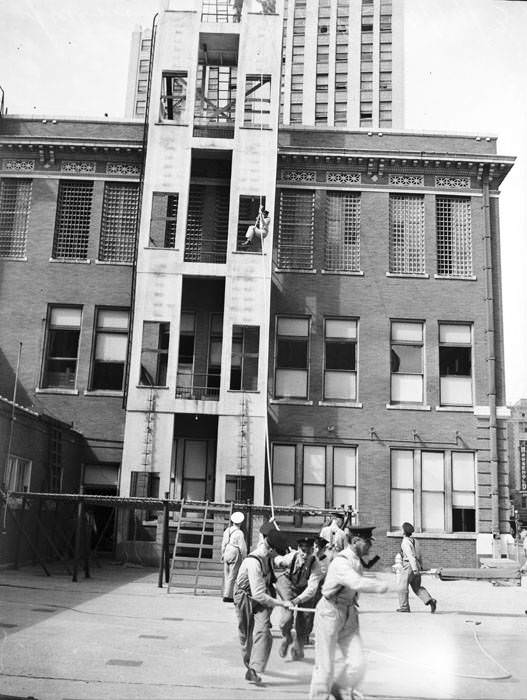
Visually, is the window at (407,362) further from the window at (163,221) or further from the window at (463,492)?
the window at (163,221)

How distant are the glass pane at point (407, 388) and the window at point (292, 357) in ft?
10.8

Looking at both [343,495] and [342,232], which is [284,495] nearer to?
[343,495]

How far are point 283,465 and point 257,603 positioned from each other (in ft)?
60.5

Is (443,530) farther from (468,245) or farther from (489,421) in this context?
(468,245)

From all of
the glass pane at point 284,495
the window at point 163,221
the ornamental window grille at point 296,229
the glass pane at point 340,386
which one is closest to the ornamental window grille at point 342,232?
the ornamental window grille at point 296,229

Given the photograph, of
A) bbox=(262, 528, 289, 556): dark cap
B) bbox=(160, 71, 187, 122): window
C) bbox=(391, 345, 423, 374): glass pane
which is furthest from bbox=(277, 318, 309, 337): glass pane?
bbox=(262, 528, 289, 556): dark cap

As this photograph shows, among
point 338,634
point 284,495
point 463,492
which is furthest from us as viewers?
point 463,492

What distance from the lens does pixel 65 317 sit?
99.8 ft

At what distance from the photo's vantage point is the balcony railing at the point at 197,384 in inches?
1132

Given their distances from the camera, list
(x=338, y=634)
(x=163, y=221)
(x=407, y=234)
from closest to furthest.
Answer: (x=338, y=634)
(x=163, y=221)
(x=407, y=234)

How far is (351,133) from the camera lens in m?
31.0

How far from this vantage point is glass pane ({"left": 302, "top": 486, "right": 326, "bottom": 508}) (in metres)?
28.8

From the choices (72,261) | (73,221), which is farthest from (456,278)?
(73,221)

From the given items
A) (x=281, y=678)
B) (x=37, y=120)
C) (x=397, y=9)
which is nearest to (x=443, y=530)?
(x=281, y=678)
